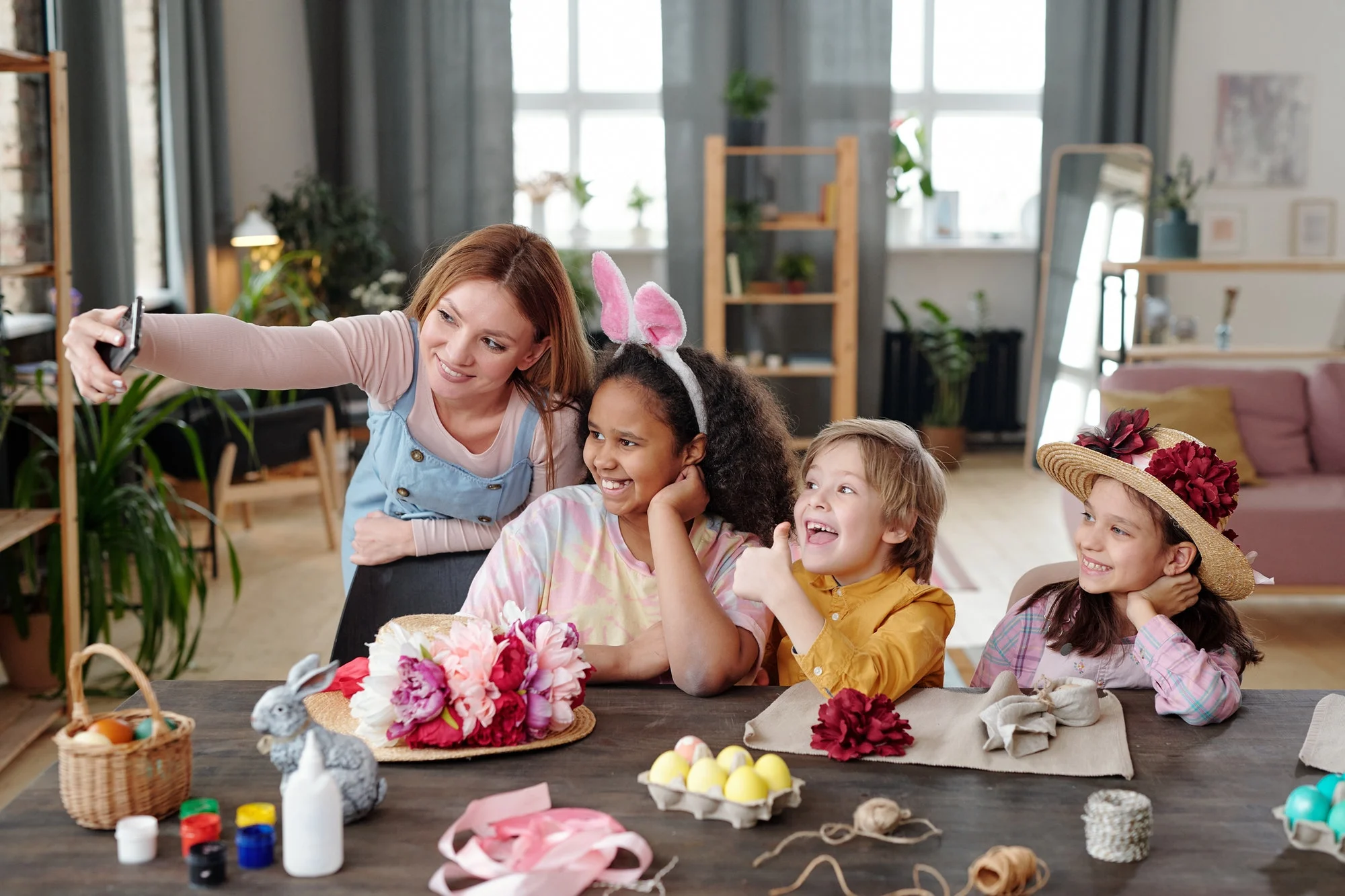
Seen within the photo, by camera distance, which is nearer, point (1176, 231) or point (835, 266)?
point (1176, 231)

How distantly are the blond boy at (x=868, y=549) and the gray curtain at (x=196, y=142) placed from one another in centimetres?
461

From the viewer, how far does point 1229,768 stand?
1308mm

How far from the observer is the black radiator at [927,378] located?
23.5ft

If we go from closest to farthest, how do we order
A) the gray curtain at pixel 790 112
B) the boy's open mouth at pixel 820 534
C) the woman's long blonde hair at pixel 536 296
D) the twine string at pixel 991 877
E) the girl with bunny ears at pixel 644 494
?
1. the twine string at pixel 991 877
2. the boy's open mouth at pixel 820 534
3. the girl with bunny ears at pixel 644 494
4. the woman's long blonde hair at pixel 536 296
5. the gray curtain at pixel 790 112

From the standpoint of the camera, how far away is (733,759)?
3.91 ft

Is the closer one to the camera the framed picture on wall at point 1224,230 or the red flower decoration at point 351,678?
the red flower decoration at point 351,678

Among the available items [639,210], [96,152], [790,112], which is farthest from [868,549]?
[790,112]

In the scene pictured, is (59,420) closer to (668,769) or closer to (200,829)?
(200,829)

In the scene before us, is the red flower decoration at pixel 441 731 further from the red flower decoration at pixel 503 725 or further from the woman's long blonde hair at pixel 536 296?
the woman's long blonde hair at pixel 536 296

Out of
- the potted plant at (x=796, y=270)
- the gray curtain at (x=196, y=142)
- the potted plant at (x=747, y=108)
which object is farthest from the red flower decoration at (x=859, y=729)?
the potted plant at (x=747, y=108)

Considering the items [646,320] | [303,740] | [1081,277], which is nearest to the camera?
[303,740]

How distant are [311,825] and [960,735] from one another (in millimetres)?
685

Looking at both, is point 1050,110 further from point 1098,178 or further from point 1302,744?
point 1302,744

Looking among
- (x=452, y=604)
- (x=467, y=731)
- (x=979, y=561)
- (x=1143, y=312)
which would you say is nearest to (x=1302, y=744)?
(x=467, y=731)
